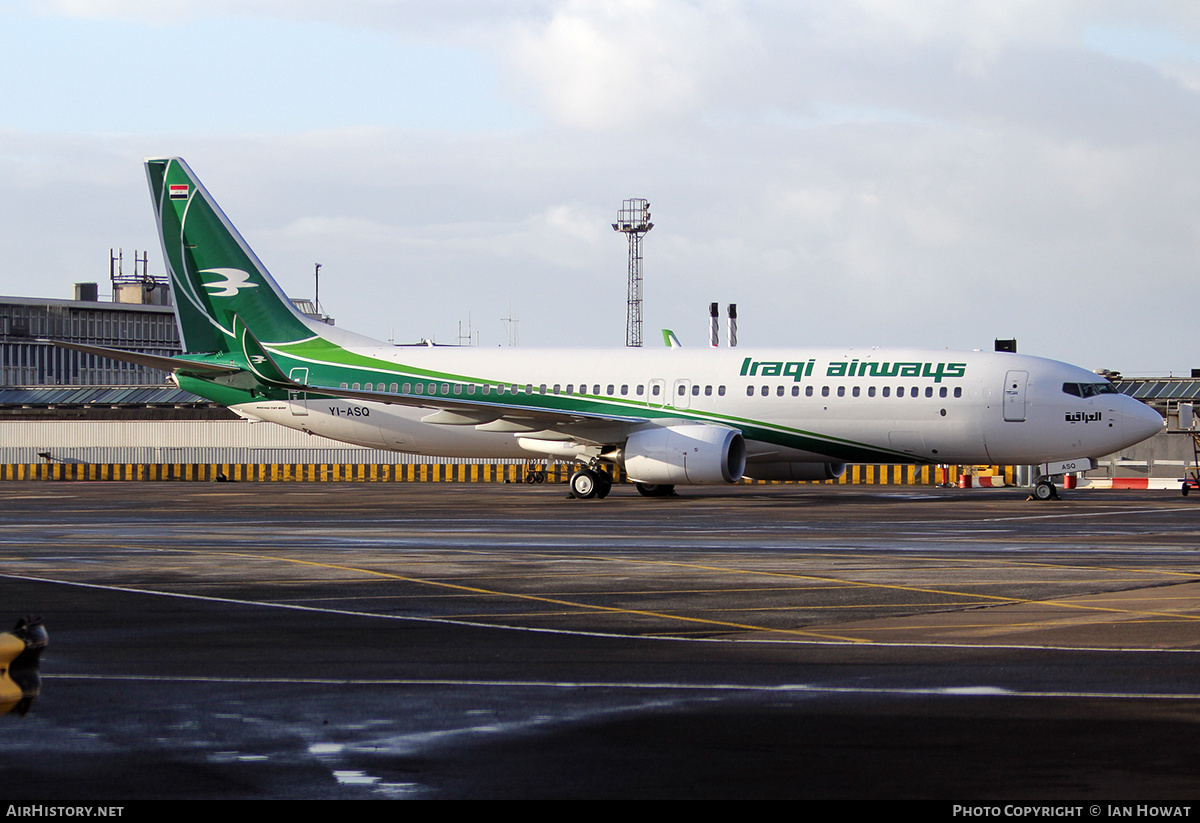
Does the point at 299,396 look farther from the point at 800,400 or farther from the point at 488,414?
the point at 800,400

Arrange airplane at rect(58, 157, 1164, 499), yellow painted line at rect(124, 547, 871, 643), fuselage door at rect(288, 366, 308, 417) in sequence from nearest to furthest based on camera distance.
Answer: yellow painted line at rect(124, 547, 871, 643) → airplane at rect(58, 157, 1164, 499) → fuselage door at rect(288, 366, 308, 417)

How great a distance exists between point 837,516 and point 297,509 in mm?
13117

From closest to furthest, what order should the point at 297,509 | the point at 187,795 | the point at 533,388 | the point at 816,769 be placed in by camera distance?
the point at 187,795
the point at 816,769
the point at 297,509
the point at 533,388

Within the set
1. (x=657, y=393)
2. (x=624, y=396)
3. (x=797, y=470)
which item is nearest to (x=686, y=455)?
(x=657, y=393)

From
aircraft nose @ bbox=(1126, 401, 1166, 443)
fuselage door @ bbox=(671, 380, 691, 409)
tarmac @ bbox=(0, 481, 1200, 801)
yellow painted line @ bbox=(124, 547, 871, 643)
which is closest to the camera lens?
tarmac @ bbox=(0, 481, 1200, 801)

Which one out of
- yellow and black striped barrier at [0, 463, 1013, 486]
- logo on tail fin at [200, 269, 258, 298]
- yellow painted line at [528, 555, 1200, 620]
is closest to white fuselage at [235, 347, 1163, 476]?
logo on tail fin at [200, 269, 258, 298]

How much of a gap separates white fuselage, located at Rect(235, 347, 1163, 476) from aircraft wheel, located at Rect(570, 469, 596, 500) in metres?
1.32

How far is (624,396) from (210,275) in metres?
13.5

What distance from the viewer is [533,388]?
128 ft

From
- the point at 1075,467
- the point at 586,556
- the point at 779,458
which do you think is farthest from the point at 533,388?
the point at 586,556

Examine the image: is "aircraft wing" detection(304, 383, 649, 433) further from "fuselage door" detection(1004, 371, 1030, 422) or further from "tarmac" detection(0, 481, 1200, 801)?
"tarmac" detection(0, 481, 1200, 801)

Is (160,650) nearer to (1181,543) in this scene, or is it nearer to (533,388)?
(1181,543)

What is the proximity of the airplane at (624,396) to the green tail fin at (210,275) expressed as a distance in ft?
0.14

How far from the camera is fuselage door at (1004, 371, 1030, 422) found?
114ft
